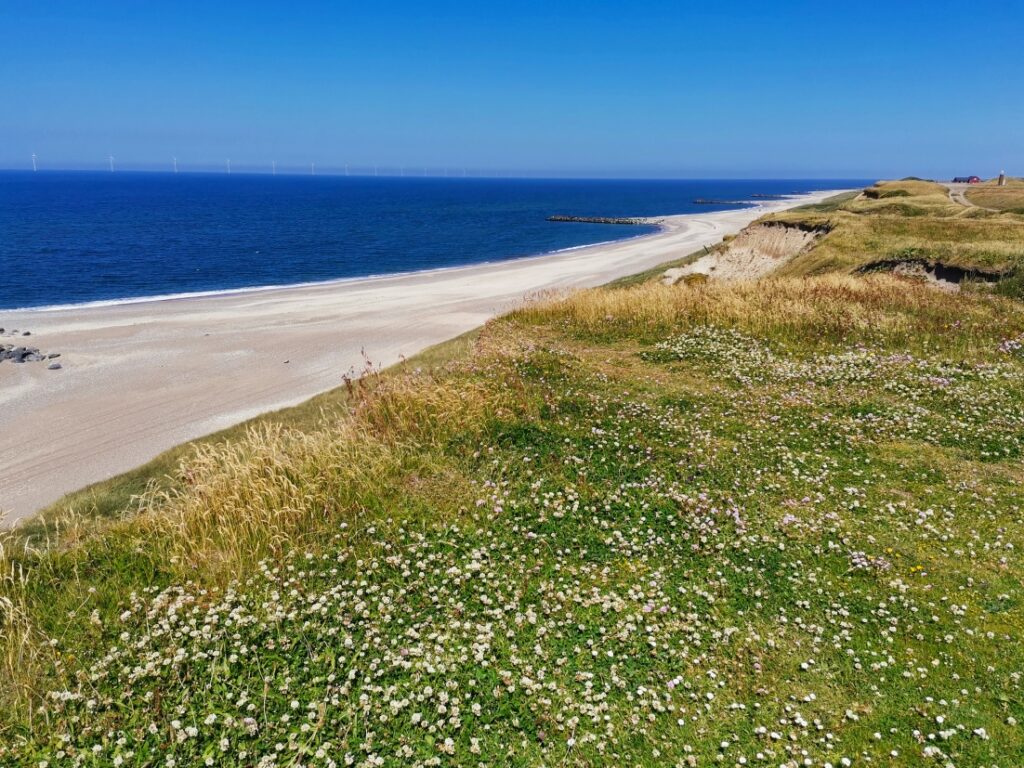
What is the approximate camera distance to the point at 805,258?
36.6 m

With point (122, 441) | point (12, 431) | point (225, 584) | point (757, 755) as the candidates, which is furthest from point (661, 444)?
point (12, 431)

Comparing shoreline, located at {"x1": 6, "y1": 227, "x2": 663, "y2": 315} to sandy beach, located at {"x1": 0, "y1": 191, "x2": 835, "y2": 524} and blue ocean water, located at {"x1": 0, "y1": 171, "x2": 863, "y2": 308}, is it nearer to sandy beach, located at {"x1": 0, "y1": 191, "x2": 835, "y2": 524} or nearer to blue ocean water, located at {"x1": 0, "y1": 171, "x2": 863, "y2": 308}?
sandy beach, located at {"x1": 0, "y1": 191, "x2": 835, "y2": 524}

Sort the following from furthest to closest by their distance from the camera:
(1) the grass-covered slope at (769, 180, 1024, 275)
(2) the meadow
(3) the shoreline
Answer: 1. (3) the shoreline
2. (1) the grass-covered slope at (769, 180, 1024, 275)
3. (2) the meadow

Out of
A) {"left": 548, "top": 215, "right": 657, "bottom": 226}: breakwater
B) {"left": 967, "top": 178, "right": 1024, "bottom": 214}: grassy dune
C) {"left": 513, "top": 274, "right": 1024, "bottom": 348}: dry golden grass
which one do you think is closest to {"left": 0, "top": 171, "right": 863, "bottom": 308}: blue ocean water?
{"left": 548, "top": 215, "right": 657, "bottom": 226}: breakwater

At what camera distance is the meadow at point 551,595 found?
7027 millimetres

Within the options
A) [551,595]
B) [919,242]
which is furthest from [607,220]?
[551,595]

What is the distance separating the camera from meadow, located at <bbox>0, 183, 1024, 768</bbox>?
703cm

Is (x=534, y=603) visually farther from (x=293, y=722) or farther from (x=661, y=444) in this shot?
(x=661, y=444)

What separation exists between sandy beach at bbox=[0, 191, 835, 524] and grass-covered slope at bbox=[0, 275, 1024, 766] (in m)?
9.32

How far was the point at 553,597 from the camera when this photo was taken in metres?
9.34

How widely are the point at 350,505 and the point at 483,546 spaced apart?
272cm

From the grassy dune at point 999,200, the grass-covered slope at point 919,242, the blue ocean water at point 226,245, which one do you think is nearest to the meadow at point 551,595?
the grass-covered slope at point 919,242

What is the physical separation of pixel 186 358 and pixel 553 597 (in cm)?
2889

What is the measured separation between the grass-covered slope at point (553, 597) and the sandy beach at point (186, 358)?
9.32 meters
